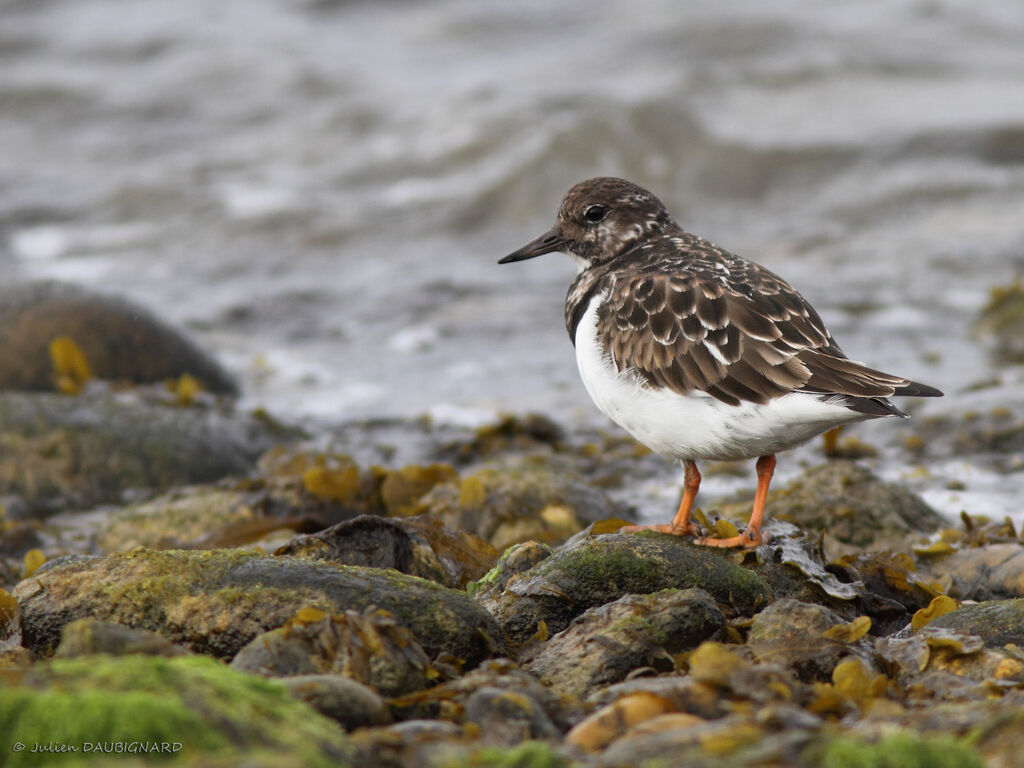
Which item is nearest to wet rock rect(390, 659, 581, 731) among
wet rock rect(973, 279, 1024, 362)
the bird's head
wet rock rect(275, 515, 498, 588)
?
wet rock rect(275, 515, 498, 588)

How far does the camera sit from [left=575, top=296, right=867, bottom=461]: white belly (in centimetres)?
348

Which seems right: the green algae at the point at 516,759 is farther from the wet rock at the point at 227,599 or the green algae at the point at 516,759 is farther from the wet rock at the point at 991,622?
the wet rock at the point at 991,622

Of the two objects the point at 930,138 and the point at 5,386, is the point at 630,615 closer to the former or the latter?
the point at 5,386

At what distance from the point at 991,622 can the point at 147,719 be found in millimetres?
2257

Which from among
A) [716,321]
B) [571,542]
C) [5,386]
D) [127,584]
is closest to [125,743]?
[127,584]

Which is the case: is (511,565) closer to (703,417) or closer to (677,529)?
(677,529)

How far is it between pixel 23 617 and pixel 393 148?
998 cm

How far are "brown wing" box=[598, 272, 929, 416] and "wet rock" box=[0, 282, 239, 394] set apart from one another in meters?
3.86

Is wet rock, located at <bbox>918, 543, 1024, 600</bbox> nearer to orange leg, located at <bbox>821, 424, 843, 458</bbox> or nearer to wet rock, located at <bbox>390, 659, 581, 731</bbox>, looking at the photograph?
orange leg, located at <bbox>821, 424, 843, 458</bbox>

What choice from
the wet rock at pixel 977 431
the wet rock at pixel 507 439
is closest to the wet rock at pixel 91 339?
the wet rock at pixel 507 439

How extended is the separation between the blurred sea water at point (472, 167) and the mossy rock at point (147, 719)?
4.23 m

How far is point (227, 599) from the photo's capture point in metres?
2.97

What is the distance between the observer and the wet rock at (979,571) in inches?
158

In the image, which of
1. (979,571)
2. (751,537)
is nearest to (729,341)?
(751,537)
